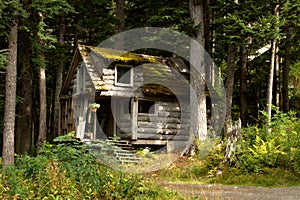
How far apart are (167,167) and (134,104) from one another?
4028 mm

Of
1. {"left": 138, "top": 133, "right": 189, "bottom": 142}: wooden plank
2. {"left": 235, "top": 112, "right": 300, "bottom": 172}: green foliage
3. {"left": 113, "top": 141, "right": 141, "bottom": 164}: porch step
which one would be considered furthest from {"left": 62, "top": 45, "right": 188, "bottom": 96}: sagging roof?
{"left": 235, "top": 112, "right": 300, "bottom": 172}: green foliage

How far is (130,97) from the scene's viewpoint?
20.3 m

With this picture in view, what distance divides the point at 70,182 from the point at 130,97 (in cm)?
1233

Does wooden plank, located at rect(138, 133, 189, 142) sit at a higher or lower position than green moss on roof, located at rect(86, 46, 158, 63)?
lower

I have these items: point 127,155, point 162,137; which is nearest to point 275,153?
point 127,155

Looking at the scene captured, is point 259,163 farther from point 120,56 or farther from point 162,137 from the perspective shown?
point 120,56

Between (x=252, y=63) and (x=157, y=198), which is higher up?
(x=252, y=63)

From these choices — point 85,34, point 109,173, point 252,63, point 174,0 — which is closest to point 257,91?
point 252,63

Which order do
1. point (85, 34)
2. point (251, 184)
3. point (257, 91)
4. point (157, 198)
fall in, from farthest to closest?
point (85, 34) < point (257, 91) < point (251, 184) < point (157, 198)

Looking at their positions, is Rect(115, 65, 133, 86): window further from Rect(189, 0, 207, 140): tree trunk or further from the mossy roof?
Rect(189, 0, 207, 140): tree trunk

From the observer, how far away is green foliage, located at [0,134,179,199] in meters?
7.84

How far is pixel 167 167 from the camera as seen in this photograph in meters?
17.8

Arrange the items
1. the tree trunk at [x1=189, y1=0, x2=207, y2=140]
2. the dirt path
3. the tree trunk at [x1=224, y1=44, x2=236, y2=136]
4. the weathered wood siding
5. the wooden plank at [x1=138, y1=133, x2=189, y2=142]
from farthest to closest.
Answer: the tree trunk at [x1=224, y1=44, x2=236, y2=136] < the weathered wood siding < the wooden plank at [x1=138, y1=133, x2=189, y2=142] < the tree trunk at [x1=189, y1=0, x2=207, y2=140] < the dirt path

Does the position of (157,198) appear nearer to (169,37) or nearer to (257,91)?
(169,37)
